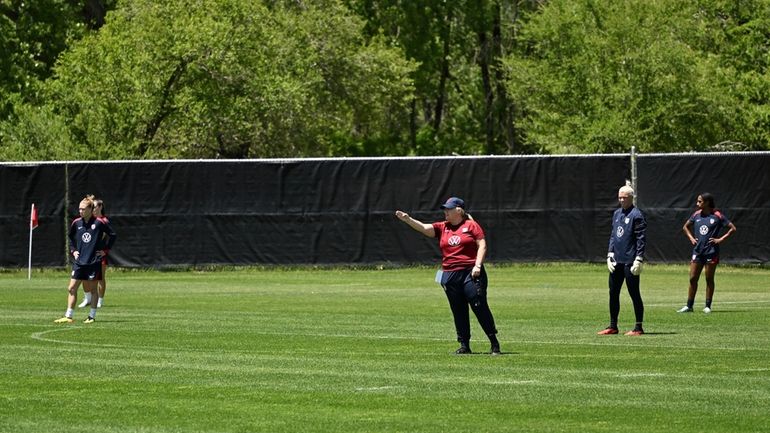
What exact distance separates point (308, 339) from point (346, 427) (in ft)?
28.8

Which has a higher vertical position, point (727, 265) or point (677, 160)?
point (677, 160)

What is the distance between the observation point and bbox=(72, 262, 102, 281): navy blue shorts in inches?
939

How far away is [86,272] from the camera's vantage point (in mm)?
23891

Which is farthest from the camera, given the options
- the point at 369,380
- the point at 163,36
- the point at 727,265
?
the point at 163,36

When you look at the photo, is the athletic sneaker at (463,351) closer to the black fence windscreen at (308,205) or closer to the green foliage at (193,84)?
the black fence windscreen at (308,205)

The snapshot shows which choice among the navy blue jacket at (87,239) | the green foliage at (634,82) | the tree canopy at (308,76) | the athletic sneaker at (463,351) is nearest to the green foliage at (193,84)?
the tree canopy at (308,76)

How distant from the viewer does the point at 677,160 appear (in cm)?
→ 3984

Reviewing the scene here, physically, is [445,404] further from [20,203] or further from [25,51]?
[25,51]

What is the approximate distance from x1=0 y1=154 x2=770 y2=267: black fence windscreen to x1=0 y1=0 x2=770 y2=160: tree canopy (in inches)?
212

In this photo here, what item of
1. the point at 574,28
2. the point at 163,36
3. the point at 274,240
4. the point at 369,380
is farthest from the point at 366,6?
the point at 369,380

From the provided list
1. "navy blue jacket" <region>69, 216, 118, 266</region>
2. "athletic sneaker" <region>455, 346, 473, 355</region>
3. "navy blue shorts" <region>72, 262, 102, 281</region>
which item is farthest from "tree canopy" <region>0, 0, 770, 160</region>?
"athletic sneaker" <region>455, 346, 473, 355</region>

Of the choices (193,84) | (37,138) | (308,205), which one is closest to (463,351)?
(308,205)

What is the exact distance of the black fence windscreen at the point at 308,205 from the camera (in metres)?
40.9

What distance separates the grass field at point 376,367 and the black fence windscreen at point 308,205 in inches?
406
